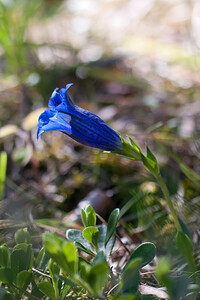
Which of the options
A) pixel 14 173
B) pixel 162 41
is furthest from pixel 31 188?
pixel 162 41

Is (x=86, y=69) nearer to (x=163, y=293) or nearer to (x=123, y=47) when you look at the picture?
(x=123, y=47)

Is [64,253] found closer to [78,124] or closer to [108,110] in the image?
[78,124]

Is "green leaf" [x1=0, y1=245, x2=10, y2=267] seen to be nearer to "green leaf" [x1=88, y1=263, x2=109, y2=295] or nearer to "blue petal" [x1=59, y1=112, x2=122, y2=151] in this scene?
"green leaf" [x1=88, y1=263, x2=109, y2=295]

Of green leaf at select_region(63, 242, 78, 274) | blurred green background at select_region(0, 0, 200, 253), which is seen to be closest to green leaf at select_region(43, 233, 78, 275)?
green leaf at select_region(63, 242, 78, 274)

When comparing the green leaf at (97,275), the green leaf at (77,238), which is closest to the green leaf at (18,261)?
the green leaf at (77,238)

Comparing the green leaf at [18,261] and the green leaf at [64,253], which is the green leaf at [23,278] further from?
the green leaf at [64,253]
